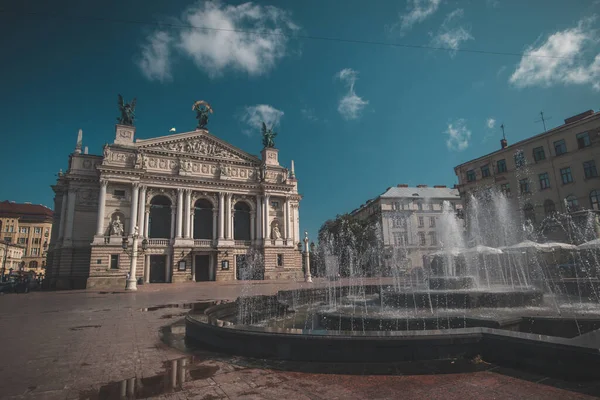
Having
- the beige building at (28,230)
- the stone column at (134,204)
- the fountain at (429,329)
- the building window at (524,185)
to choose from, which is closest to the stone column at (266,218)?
the stone column at (134,204)

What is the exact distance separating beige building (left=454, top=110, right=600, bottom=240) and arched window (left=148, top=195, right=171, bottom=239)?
39687mm

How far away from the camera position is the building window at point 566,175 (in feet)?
96.4

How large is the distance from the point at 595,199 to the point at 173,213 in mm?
43963

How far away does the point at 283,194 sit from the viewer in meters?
46.3

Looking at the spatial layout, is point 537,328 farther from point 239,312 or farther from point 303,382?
point 239,312

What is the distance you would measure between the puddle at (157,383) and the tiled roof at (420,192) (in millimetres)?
59191

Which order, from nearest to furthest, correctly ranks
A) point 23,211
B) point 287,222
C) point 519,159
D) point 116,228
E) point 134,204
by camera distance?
point 519,159
point 116,228
point 134,204
point 287,222
point 23,211

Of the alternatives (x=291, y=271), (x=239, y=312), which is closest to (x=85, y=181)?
(x=291, y=271)

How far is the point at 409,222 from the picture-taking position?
60.1m

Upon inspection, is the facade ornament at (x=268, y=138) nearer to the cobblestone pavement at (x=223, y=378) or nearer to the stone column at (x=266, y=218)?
the stone column at (x=266, y=218)

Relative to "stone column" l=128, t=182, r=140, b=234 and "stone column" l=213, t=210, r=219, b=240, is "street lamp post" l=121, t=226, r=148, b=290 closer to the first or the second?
"stone column" l=128, t=182, r=140, b=234

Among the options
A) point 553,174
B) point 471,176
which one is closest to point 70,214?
point 471,176

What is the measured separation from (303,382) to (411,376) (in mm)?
1562

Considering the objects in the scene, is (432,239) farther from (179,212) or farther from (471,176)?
(179,212)
